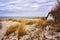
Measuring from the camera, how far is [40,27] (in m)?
1.81

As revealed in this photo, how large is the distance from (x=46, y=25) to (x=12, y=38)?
0.49 meters

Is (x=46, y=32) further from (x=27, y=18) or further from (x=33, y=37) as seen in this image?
(x=27, y=18)

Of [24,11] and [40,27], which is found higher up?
[24,11]

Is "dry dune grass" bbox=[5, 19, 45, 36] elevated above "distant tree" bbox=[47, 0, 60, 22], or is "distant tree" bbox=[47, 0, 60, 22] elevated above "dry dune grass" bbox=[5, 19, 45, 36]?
"distant tree" bbox=[47, 0, 60, 22]

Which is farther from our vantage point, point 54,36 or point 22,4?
point 22,4

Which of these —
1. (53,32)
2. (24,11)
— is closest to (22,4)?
(24,11)

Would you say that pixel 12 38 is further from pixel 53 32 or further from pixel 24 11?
pixel 53 32

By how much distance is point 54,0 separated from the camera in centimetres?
184

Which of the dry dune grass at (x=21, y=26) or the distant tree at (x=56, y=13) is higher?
the distant tree at (x=56, y=13)

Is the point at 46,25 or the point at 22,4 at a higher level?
the point at 22,4

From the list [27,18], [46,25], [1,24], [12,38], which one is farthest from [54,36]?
[1,24]

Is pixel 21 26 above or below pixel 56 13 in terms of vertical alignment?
below

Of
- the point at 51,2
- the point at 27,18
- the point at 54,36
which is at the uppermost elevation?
the point at 51,2

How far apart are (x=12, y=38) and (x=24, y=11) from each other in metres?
0.41
